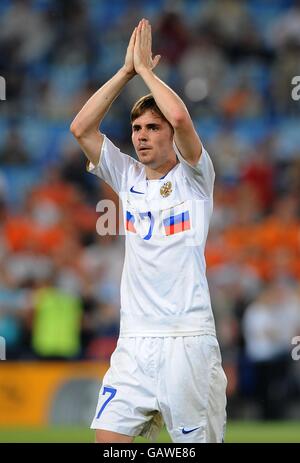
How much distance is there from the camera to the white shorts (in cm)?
579

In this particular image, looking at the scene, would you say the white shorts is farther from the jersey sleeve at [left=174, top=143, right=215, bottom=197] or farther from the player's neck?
the player's neck

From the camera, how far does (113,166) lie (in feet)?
20.5

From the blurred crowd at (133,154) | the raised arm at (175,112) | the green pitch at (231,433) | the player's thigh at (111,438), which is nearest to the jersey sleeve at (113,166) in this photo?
the raised arm at (175,112)

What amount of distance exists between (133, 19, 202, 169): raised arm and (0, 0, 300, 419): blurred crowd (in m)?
7.03

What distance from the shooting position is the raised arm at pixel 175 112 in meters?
5.77

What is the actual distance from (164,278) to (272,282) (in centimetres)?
808

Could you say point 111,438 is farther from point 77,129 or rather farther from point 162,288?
point 77,129

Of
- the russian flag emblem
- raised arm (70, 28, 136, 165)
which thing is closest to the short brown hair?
raised arm (70, 28, 136, 165)

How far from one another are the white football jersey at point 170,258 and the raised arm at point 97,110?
1.36 ft

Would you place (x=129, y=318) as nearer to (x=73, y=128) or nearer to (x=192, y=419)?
(x=192, y=419)

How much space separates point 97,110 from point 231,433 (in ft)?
19.6

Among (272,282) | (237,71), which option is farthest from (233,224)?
(237,71)

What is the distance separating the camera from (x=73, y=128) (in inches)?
243

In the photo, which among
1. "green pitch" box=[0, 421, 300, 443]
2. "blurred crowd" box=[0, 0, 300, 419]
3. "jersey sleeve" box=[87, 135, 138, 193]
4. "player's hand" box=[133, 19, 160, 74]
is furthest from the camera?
"blurred crowd" box=[0, 0, 300, 419]
